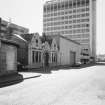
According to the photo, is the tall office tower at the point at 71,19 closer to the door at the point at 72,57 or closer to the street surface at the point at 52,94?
the door at the point at 72,57

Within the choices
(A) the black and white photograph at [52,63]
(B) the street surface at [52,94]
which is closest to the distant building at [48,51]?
(A) the black and white photograph at [52,63]

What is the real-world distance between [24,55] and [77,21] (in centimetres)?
8348

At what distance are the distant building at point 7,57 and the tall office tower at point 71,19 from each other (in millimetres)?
82451

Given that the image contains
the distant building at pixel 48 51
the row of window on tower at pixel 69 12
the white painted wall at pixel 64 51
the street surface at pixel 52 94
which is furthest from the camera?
the row of window on tower at pixel 69 12

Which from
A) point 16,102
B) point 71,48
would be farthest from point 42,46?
point 16,102

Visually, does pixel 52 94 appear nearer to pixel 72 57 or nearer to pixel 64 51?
pixel 64 51

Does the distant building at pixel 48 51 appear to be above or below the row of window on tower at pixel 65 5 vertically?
below

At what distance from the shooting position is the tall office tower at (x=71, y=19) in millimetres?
100906

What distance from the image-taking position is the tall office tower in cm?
10091

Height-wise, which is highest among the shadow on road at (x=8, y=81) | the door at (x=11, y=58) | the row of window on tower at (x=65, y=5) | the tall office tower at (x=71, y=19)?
the row of window on tower at (x=65, y=5)

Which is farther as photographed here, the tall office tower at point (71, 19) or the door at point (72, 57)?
the tall office tower at point (71, 19)

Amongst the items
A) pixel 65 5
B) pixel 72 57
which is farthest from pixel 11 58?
pixel 65 5

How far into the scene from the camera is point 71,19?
106000 mm

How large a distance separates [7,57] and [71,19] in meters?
95.1
